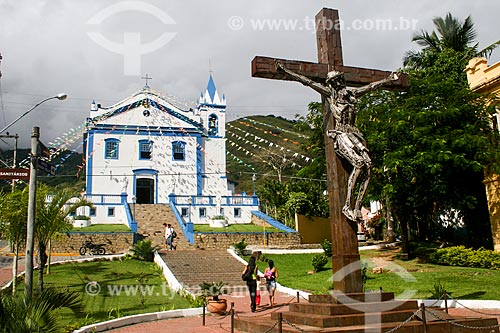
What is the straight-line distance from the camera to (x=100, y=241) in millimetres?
23328

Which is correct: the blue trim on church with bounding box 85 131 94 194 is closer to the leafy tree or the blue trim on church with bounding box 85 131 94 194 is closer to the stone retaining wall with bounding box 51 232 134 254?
the stone retaining wall with bounding box 51 232 134 254

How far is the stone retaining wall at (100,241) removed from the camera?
901 inches

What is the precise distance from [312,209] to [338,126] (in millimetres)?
22511

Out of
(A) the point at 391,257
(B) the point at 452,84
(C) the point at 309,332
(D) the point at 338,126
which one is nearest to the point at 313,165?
(A) the point at 391,257

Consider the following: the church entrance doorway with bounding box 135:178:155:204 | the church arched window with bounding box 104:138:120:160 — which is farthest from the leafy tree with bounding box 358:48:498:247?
the church arched window with bounding box 104:138:120:160

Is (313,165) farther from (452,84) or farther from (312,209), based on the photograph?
(312,209)

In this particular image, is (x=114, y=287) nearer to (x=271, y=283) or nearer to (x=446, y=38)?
(x=271, y=283)

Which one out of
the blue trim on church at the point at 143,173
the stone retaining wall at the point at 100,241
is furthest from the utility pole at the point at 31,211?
the blue trim on church at the point at 143,173

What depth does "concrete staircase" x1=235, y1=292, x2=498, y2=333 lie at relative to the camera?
6586 mm

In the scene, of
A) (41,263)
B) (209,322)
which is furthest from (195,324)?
(41,263)

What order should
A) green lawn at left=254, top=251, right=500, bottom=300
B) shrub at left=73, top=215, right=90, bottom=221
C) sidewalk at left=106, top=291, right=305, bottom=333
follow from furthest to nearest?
shrub at left=73, top=215, right=90, bottom=221
green lawn at left=254, top=251, right=500, bottom=300
sidewalk at left=106, top=291, right=305, bottom=333

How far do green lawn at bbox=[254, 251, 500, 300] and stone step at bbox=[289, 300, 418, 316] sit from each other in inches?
196

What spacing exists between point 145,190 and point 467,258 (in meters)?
23.3

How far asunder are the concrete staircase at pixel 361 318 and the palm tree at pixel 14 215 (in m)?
8.72
